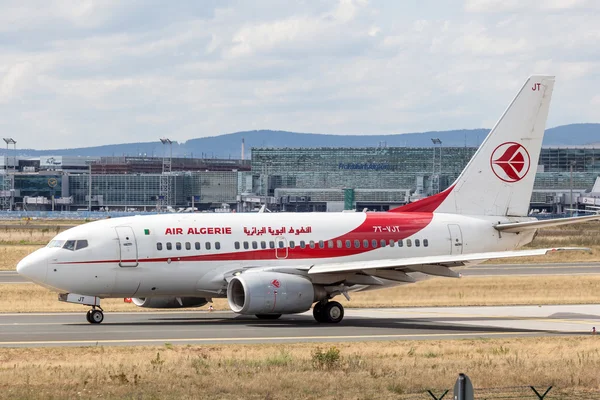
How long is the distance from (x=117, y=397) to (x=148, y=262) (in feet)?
56.2

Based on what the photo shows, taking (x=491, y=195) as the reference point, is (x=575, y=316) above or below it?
below

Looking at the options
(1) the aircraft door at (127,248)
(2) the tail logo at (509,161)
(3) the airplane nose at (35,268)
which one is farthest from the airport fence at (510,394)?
(2) the tail logo at (509,161)

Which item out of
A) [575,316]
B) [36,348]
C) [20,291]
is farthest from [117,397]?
[20,291]

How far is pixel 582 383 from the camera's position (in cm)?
2461

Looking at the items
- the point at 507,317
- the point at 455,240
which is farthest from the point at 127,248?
the point at 507,317

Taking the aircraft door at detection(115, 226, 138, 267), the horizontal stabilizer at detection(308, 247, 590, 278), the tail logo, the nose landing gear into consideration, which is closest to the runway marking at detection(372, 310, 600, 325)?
the horizontal stabilizer at detection(308, 247, 590, 278)

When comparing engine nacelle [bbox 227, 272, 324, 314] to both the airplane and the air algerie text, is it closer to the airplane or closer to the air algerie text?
the airplane

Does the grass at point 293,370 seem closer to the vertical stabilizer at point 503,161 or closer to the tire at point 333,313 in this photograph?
the tire at point 333,313

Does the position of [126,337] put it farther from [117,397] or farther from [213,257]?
[117,397]

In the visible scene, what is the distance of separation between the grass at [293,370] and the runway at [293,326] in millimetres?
2636

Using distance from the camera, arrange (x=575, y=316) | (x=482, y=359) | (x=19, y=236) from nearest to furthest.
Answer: (x=482, y=359), (x=575, y=316), (x=19, y=236)

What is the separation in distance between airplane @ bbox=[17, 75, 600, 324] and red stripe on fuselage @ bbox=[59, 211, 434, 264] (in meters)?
0.04

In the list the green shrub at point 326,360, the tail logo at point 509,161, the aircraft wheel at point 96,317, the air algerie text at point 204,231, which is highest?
the tail logo at point 509,161

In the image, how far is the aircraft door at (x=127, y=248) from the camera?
39.1m
